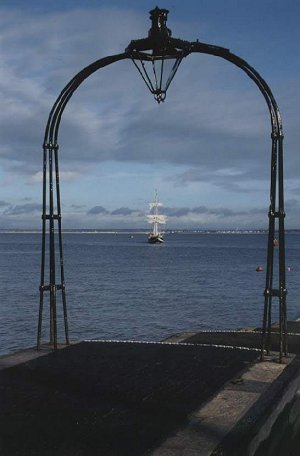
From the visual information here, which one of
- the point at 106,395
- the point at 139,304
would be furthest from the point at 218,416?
the point at 139,304

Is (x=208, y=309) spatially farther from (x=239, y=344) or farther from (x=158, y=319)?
(x=239, y=344)

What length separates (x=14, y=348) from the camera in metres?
28.2

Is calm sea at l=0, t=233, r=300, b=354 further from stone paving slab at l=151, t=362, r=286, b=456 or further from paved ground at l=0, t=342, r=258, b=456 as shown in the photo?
stone paving slab at l=151, t=362, r=286, b=456

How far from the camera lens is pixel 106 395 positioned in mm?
8641

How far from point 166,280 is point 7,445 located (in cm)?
6353

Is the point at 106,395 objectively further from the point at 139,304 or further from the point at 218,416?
the point at 139,304

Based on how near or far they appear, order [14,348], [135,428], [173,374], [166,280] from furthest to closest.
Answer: [166,280], [14,348], [173,374], [135,428]

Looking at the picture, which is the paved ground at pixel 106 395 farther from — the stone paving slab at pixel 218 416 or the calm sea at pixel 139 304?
the calm sea at pixel 139 304

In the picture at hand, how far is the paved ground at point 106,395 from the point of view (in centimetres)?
679

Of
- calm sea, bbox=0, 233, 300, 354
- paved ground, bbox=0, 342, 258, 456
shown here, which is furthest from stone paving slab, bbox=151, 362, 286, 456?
calm sea, bbox=0, 233, 300, 354

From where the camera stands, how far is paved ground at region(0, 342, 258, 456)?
6.79 meters

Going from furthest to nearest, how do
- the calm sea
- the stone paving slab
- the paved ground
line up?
the calm sea < the paved ground < the stone paving slab

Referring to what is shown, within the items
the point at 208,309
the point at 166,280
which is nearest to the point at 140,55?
the point at 208,309

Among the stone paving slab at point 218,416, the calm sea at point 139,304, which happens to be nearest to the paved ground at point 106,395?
the stone paving slab at point 218,416
